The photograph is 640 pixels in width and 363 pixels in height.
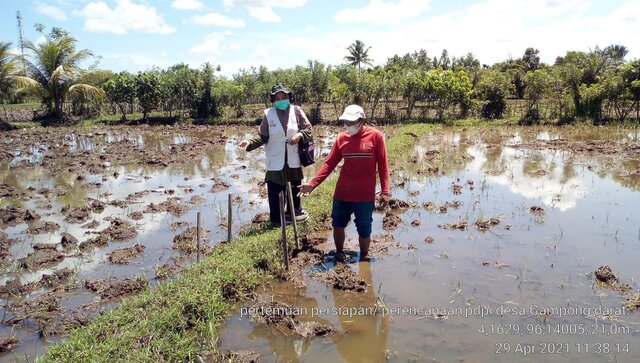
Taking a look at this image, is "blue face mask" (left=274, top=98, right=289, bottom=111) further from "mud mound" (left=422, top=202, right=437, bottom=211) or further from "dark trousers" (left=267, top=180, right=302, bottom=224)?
"mud mound" (left=422, top=202, right=437, bottom=211)

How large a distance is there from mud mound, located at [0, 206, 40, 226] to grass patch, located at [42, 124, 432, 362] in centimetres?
521

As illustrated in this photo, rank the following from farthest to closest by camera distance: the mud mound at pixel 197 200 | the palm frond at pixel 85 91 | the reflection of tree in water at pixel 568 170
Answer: the palm frond at pixel 85 91, the reflection of tree in water at pixel 568 170, the mud mound at pixel 197 200

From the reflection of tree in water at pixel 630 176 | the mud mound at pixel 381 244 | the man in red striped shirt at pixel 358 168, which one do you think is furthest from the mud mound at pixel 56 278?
the reflection of tree in water at pixel 630 176

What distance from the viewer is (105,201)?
35.2 feet

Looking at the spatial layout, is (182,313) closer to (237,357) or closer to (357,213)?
(237,357)

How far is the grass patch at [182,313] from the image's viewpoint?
4.03 metres

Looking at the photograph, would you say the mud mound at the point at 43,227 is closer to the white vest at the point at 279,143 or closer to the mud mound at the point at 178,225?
the mud mound at the point at 178,225

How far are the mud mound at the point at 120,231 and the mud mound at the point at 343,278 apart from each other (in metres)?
3.94

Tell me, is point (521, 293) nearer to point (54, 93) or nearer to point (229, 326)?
point (229, 326)

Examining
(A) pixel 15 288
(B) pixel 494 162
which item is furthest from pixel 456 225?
(B) pixel 494 162

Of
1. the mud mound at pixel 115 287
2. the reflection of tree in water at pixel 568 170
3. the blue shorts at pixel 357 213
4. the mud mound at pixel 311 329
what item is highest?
the blue shorts at pixel 357 213

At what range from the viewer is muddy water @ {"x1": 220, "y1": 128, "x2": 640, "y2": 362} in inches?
171

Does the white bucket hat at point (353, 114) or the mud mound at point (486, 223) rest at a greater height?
the white bucket hat at point (353, 114)

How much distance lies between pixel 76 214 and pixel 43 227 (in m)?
0.78
